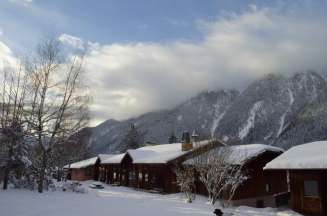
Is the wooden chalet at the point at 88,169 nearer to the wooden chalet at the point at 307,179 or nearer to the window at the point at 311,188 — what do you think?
the wooden chalet at the point at 307,179

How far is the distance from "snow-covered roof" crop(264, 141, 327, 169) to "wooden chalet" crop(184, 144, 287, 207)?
19.1ft

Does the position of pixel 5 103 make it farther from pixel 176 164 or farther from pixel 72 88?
pixel 176 164

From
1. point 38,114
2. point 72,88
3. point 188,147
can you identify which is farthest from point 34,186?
point 188,147

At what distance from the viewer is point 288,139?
12875cm

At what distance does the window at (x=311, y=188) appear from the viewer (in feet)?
73.3

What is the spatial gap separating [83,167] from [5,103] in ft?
118

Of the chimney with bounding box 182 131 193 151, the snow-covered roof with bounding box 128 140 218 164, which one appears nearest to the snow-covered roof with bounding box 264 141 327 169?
the snow-covered roof with bounding box 128 140 218 164

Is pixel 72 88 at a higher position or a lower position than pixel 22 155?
higher

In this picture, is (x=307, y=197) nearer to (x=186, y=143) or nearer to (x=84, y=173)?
(x=186, y=143)

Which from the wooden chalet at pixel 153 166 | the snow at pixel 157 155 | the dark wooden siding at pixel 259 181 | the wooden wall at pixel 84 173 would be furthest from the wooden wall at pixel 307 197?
the wooden wall at pixel 84 173

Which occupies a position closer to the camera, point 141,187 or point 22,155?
point 22,155

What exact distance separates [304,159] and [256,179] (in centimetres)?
1222

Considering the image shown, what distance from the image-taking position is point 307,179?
74.4 ft

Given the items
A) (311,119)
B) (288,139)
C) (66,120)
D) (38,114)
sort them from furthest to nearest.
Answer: (311,119) < (288,139) < (66,120) < (38,114)
